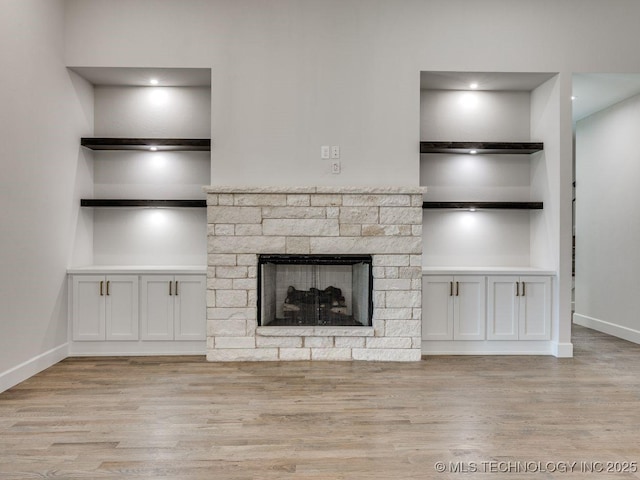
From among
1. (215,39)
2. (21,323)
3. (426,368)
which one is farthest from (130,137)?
(426,368)

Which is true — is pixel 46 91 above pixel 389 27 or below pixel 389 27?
below

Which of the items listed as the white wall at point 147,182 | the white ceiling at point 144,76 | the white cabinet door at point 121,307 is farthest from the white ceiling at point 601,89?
the white cabinet door at point 121,307

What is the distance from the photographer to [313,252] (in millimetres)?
3975

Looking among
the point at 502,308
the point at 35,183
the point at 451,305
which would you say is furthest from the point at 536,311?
the point at 35,183

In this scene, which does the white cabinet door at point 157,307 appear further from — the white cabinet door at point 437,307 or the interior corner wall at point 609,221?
the interior corner wall at point 609,221

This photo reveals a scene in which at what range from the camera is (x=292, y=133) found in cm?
404

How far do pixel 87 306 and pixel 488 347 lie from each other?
356 centimetres

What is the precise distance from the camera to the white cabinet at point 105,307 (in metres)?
3.98

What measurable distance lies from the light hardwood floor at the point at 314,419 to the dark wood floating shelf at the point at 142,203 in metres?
1.38

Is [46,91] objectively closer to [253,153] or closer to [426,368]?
[253,153]

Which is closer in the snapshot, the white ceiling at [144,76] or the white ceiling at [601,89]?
the white ceiling at [144,76]

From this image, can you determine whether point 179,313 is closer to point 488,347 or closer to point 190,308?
point 190,308

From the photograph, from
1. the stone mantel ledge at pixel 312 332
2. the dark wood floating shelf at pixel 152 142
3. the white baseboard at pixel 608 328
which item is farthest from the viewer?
the white baseboard at pixel 608 328

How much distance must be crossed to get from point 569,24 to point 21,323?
5163 millimetres
